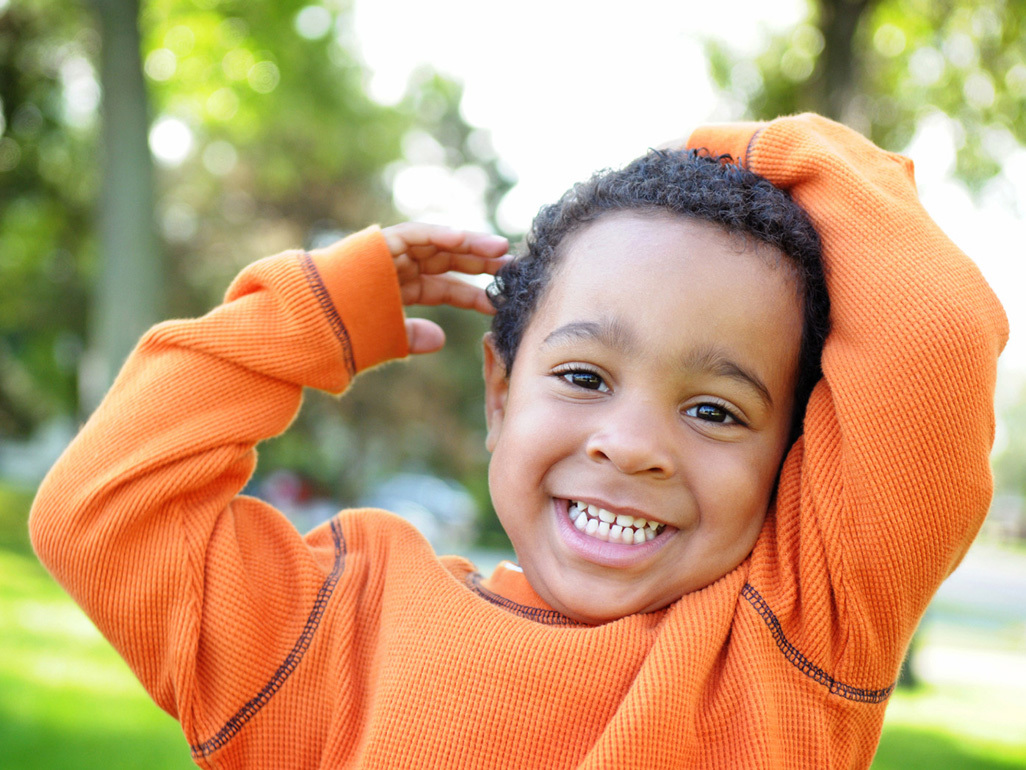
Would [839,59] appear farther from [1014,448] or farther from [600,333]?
[1014,448]

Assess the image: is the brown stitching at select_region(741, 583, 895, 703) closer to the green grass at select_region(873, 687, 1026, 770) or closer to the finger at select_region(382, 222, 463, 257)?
the finger at select_region(382, 222, 463, 257)

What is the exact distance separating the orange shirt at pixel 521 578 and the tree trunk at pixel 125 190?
197 inches

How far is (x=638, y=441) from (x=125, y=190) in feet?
19.9

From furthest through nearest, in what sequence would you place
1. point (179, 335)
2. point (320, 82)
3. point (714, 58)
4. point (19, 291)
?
point (19, 291), point (320, 82), point (714, 58), point (179, 335)

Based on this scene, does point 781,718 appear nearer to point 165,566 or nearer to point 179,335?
point 165,566

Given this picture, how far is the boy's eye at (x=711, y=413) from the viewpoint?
164cm

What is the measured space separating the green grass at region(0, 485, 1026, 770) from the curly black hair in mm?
3286

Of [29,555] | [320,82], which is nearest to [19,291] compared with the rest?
[29,555]

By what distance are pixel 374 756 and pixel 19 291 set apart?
20.6 meters

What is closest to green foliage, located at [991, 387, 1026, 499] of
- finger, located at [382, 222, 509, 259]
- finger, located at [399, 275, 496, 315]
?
finger, located at [399, 275, 496, 315]

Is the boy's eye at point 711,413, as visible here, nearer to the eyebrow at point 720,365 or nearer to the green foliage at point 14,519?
the eyebrow at point 720,365

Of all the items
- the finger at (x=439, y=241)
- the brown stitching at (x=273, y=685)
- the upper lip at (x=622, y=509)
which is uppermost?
the finger at (x=439, y=241)

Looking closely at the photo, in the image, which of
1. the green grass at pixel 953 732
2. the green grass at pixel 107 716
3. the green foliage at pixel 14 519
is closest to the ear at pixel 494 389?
the green grass at pixel 107 716

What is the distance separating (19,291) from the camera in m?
19.3
